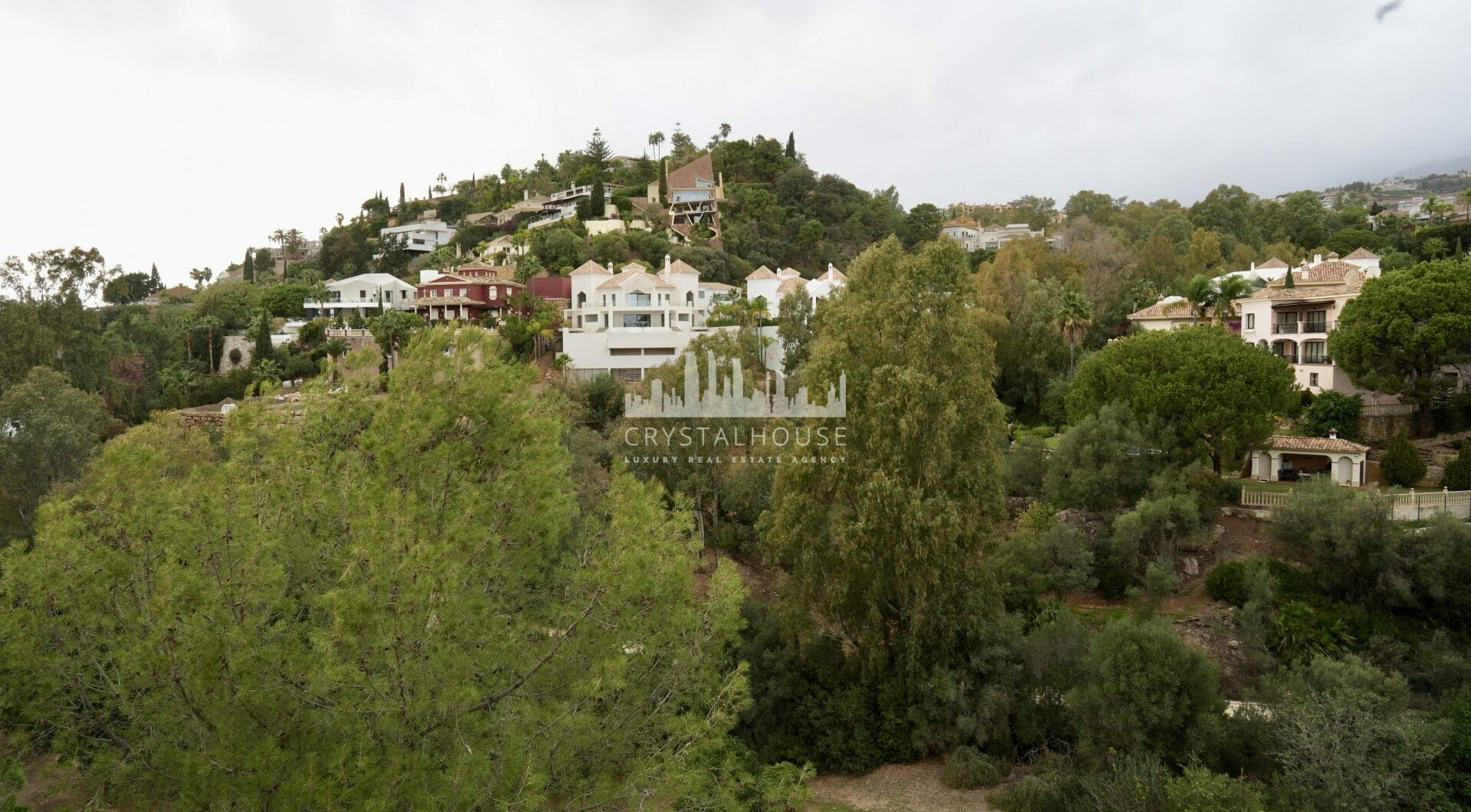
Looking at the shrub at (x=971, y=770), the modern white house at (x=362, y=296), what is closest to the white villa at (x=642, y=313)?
the modern white house at (x=362, y=296)

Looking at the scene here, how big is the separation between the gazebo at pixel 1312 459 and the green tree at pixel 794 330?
1493 cm

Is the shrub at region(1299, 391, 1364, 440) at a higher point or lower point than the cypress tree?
lower

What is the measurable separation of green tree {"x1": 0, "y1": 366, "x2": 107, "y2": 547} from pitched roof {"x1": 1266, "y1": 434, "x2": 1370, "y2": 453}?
30.6 m

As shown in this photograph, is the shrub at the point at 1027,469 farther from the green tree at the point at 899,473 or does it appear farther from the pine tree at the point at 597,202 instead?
the pine tree at the point at 597,202

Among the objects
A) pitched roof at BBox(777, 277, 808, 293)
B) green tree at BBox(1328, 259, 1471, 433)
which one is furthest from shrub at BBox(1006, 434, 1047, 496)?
pitched roof at BBox(777, 277, 808, 293)

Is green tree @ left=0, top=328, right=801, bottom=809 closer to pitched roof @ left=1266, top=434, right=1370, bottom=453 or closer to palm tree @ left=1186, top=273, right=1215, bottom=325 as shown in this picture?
pitched roof @ left=1266, top=434, right=1370, bottom=453

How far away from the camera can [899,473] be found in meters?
14.5

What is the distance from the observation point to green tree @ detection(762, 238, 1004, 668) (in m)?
14.1

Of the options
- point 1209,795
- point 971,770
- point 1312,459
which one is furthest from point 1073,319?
point 1209,795

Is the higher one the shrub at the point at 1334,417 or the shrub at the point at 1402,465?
the shrub at the point at 1334,417

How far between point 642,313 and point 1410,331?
26.9 meters

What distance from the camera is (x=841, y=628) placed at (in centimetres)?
1585

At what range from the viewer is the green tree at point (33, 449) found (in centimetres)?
2164

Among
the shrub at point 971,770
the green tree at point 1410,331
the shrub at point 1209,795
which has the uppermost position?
the green tree at point 1410,331
